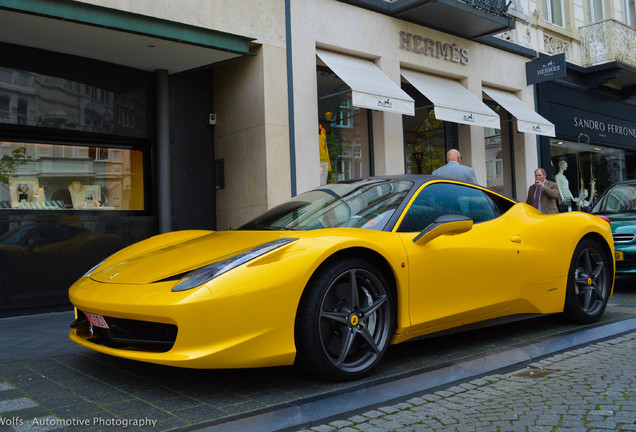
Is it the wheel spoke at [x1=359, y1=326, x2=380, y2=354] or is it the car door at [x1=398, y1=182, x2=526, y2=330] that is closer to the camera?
the wheel spoke at [x1=359, y1=326, x2=380, y2=354]

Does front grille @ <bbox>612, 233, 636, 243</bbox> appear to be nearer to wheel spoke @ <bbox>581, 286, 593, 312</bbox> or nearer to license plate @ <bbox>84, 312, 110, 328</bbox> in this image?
wheel spoke @ <bbox>581, 286, 593, 312</bbox>

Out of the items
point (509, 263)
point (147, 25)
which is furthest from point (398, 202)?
point (147, 25)

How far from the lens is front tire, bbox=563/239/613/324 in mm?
5191

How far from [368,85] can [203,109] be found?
8.91 feet

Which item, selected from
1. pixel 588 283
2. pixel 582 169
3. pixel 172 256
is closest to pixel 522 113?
pixel 582 169

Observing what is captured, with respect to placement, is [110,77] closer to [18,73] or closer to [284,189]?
[18,73]

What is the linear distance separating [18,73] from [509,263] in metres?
6.25

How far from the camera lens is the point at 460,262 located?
421 centimetres

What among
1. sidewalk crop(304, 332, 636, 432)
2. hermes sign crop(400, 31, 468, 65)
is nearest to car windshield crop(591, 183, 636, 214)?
hermes sign crop(400, 31, 468, 65)

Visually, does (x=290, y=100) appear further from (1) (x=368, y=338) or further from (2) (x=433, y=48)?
(1) (x=368, y=338)

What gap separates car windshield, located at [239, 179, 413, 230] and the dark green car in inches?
180

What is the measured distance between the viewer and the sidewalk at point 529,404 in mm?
2936

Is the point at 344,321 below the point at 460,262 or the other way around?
below

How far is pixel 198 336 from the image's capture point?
311cm
